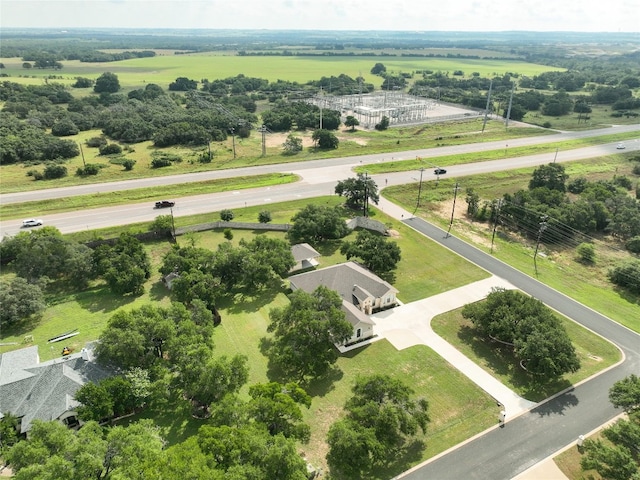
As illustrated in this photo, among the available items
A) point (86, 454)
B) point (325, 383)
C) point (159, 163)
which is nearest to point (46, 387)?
point (86, 454)

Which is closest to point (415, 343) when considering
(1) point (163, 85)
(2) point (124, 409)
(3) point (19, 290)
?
(2) point (124, 409)

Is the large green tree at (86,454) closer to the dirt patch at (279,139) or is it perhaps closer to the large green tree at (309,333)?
the large green tree at (309,333)

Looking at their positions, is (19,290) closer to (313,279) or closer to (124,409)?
(124,409)

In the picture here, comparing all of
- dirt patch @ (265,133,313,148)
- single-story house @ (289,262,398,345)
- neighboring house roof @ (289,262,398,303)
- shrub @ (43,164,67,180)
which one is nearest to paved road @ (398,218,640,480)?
single-story house @ (289,262,398,345)

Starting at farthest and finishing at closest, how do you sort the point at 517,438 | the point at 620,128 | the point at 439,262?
1. the point at 620,128
2. the point at 439,262
3. the point at 517,438

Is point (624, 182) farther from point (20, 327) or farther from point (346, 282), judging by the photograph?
point (20, 327)

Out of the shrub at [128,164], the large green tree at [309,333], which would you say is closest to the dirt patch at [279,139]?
the shrub at [128,164]

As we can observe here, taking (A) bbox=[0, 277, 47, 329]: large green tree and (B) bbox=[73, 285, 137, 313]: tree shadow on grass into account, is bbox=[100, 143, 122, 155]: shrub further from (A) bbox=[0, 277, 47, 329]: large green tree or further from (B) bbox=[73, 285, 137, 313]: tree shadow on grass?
(A) bbox=[0, 277, 47, 329]: large green tree
